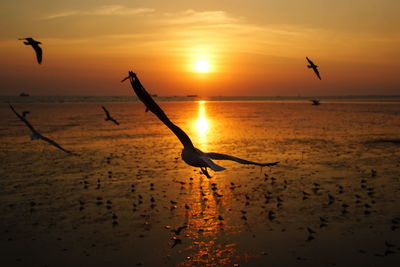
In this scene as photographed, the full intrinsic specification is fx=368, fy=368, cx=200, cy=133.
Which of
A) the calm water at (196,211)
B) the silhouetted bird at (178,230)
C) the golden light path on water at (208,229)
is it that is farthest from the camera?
the silhouetted bird at (178,230)

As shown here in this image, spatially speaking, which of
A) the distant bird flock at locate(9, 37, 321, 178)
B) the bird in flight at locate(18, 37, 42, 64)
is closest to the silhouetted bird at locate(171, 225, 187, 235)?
the distant bird flock at locate(9, 37, 321, 178)

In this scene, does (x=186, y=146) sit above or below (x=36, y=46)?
below

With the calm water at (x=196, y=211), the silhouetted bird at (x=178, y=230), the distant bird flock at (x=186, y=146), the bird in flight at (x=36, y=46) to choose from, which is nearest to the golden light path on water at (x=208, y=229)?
the calm water at (x=196, y=211)

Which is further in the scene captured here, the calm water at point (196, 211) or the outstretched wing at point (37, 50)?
the outstretched wing at point (37, 50)

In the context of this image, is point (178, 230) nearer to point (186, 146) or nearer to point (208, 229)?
point (208, 229)

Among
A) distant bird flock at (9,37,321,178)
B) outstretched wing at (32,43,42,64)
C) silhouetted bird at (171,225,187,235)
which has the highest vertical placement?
outstretched wing at (32,43,42,64)

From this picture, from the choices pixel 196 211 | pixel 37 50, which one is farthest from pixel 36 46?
pixel 196 211

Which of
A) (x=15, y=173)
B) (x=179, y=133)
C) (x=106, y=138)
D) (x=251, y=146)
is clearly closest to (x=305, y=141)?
(x=251, y=146)

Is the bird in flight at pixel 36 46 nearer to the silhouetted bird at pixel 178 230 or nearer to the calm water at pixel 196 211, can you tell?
the calm water at pixel 196 211

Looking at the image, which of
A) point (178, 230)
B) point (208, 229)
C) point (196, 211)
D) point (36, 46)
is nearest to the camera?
point (178, 230)

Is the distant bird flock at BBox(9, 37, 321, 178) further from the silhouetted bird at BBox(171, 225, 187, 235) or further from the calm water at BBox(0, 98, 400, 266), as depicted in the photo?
the silhouetted bird at BBox(171, 225, 187, 235)

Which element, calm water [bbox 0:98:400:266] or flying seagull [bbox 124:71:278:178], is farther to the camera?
calm water [bbox 0:98:400:266]

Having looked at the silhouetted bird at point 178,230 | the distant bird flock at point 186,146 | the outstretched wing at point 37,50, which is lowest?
the silhouetted bird at point 178,230

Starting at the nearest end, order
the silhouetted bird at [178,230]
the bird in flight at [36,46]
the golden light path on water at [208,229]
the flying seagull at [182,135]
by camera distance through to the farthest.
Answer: the flying seagull at [182,135] → the golden light path on water at [208,229] → the silhouetted bird at [178,230] → the bird in flight at [36,46]
